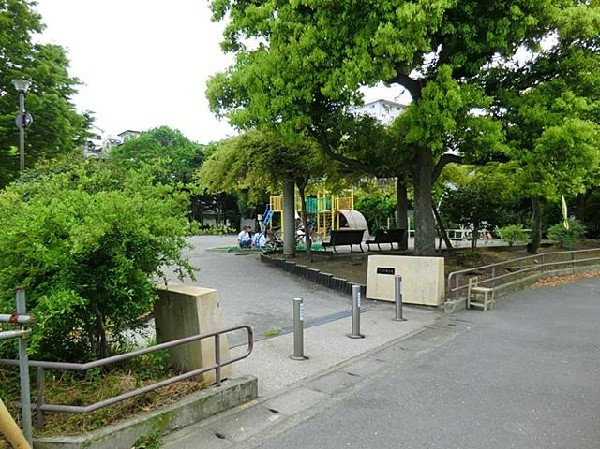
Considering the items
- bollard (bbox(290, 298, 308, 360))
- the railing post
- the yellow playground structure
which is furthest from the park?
the yellow playground structure

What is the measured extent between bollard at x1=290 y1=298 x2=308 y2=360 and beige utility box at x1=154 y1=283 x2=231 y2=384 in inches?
53.0

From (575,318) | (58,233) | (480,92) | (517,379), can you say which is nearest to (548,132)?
(480,92)

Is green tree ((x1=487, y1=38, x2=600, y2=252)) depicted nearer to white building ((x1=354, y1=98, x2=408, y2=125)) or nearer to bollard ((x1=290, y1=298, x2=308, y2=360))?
white building ((x1=354, y1=98, x2=408, y2=125))

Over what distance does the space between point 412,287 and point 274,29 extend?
6.17 metres

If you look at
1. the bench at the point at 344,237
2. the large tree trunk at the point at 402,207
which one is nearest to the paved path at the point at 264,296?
the bench at the point at 344,237

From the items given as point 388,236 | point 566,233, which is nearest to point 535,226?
point 566,233

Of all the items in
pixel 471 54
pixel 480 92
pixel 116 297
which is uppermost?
pixel 471 54

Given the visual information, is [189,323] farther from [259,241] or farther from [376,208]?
[376,208]

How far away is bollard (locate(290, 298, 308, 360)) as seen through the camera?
18.6ft

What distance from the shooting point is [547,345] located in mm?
6469

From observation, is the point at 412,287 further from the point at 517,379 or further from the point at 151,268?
the point at 151,268

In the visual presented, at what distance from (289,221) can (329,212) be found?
470 inches

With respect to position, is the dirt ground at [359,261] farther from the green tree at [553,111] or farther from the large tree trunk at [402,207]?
the green tree at [553,111]

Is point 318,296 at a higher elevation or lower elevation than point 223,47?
lower
